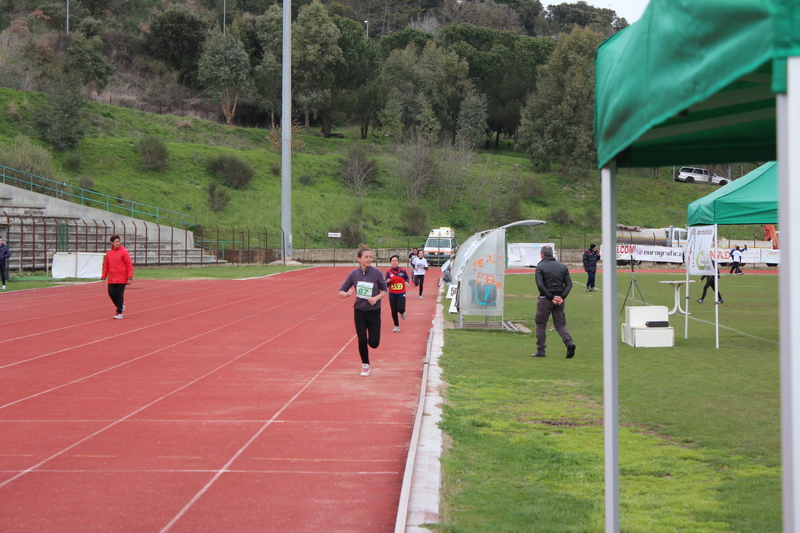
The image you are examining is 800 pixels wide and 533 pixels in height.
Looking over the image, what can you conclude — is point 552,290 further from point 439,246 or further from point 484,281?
point 439,246

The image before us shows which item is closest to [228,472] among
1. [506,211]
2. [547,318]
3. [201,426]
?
[201,426]

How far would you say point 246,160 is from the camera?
65688 millimetres

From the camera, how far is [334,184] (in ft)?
223

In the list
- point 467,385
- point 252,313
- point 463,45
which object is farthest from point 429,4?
point 467,385

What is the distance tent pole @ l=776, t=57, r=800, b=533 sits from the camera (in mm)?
1977

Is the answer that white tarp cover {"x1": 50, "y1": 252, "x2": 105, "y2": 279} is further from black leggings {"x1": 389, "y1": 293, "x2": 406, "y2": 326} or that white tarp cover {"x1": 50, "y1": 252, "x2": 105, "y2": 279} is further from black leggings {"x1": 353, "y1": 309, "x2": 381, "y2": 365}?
black leggings {"x1": 353, "y1": 309, "x2": 381, "y2": 365}

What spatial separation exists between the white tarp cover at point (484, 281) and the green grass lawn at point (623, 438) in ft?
7.26

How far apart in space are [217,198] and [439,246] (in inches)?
699

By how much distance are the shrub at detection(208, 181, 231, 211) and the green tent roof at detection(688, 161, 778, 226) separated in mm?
47653

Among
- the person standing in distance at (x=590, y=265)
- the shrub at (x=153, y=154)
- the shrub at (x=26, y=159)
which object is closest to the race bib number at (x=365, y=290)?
the person standing in distance at (x=590, y=265)

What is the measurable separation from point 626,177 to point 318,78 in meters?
34.2

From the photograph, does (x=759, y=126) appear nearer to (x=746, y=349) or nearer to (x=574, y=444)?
(x=574, y=444)

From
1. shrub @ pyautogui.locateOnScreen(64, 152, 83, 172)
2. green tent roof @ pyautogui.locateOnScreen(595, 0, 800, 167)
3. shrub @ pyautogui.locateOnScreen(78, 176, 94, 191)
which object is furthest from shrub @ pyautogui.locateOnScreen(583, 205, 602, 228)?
green tent roof @ pyautogui.locateOnScreen(595, 0, 800, 167)

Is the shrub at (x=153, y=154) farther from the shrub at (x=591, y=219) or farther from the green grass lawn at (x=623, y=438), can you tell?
the green grass lawn at (x=623, y=438)
